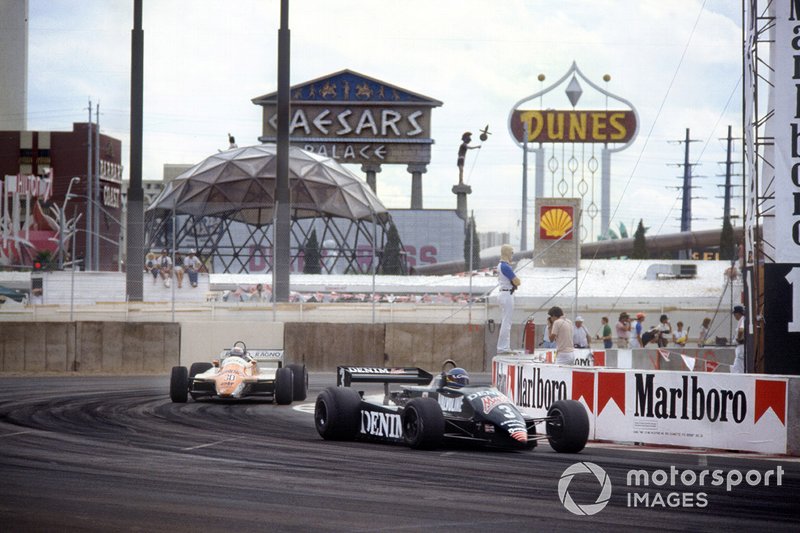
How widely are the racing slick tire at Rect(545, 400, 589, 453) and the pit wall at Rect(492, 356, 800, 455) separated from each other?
79.1 inches

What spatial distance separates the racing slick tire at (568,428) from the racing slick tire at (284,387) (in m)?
7.02

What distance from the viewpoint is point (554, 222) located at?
44625 mm

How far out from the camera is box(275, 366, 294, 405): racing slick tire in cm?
1847

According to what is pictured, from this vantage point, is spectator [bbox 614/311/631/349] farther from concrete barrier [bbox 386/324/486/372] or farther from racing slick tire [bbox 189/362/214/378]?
racing slick tire [bbox 189/362/214/378]

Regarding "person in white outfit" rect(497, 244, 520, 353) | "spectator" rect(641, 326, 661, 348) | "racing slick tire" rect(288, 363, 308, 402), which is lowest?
"racing slick tire" rect(288, 363, 308, 402)

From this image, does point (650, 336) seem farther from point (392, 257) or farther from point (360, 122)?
point (360, 122)

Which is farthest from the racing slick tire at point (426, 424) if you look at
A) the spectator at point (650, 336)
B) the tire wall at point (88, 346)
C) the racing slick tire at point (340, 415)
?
the tire wall at point (88, 346)

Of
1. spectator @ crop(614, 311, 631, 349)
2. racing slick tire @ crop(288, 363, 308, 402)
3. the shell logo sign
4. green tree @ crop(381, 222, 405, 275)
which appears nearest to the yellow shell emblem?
the shell logo sign

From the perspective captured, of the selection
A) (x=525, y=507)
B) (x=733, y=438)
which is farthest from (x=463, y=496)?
(x=733, y=438)

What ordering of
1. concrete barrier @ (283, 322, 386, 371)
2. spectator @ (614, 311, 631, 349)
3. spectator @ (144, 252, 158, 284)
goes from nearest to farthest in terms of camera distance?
spectator @ (614, 311, 631, 349)
concrete barrier @ (283, 322, 386, 371)
spectator @ (144, 252, 158, 284)

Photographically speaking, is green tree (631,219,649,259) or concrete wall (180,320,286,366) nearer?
concrete wall (180,320,286,366)

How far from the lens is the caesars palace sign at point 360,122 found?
7650cm

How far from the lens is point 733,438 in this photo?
13281 millimetres

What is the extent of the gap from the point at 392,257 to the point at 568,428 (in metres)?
47.8
